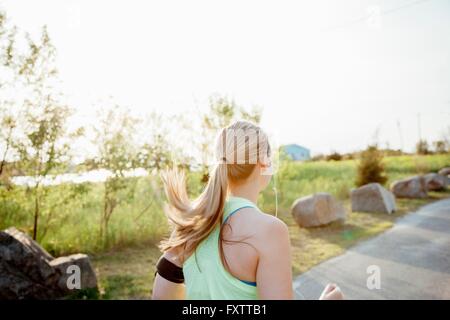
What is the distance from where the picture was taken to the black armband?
1.56m

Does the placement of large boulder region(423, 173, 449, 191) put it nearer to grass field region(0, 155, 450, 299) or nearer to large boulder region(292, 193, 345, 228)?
grass field region(0, 155, 450, 299)

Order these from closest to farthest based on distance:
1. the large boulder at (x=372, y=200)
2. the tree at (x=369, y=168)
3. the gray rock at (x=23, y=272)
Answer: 1. the gray rock at (x=23, y=272)
2. the large boulder at (x=372, y=200)
3. the tree at (x=369, y=168)

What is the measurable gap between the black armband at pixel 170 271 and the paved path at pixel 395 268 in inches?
124

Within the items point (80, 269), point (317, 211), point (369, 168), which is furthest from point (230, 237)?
point (369, 168)

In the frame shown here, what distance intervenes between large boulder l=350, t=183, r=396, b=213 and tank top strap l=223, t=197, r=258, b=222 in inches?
389

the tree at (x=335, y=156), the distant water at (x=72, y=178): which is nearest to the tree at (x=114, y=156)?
the distant water at (x=72, y=178)

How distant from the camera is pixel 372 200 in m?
10.6

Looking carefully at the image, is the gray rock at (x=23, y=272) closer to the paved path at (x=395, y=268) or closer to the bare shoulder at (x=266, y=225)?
the paved path at (x=395, y=268)

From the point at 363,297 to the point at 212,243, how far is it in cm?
342

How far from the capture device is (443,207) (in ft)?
35.3

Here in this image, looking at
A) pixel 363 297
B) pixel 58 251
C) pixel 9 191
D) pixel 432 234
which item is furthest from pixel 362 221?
pixel 9 191

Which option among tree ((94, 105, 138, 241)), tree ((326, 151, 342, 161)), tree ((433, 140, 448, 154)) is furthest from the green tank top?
tree ((326, 151, 342, 161))

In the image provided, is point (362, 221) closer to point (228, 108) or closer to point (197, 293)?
point (228, 108)

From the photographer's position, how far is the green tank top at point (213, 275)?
55.7 inches
